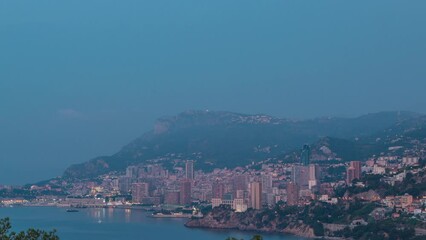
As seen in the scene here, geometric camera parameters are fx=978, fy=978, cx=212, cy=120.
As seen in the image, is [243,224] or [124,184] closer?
[243,224]

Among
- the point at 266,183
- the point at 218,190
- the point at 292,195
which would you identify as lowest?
the point at 292,195

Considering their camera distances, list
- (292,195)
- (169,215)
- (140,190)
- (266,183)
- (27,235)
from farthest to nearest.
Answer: (140,190) → (266,183) → (169,215) → (292,195) → (27,235)

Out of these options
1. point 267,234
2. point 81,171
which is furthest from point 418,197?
point 81,171

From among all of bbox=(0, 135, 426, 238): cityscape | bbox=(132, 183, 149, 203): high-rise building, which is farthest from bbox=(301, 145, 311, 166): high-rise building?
bbox=(132, 183, 149, 203): high-rise building

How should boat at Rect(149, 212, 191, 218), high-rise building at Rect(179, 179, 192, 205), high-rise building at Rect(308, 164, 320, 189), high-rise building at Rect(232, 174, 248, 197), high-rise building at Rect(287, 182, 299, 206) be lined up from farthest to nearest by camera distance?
high-rise building at Rect(179, 179, 192, 205) < high-rise building at Rect(232, 174, 248, 197) < high-rise building at Rect(308, 164, 320, 189) < boat at Rect(149, 212, 191, 218) < high-rise building at Rect(287, 182, 299, 206)

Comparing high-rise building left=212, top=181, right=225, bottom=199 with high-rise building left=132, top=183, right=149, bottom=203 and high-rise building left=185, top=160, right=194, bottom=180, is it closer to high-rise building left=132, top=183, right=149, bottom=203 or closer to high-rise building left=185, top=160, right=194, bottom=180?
high-rise building left=132, top=183, right=149, bottom=203

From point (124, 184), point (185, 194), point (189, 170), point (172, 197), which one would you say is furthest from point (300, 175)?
point (124, 184)

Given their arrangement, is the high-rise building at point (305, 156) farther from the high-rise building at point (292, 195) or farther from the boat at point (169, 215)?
the high-rise building at point (292, 195)

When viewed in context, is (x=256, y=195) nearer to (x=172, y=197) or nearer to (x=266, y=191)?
(x=266, y=191)

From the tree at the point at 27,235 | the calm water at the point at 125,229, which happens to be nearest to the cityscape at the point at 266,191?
the calm water at the point at 125,229
